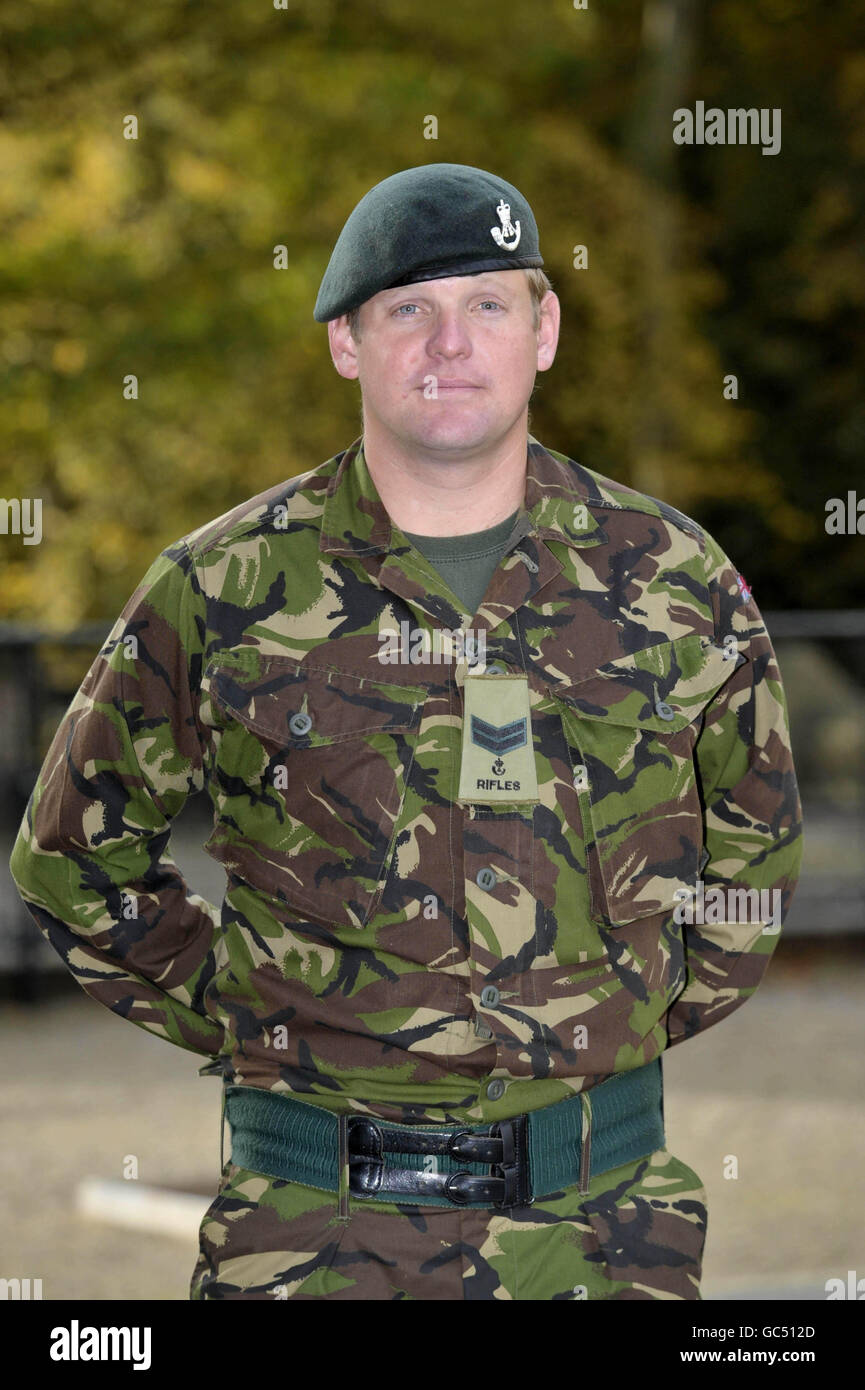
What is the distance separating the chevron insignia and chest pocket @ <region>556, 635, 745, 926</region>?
85 mm

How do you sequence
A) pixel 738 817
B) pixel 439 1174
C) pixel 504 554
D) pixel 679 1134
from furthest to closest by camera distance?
pixel 679 1134
pixel 738 817
pixel 504 554
pixel 439 1174

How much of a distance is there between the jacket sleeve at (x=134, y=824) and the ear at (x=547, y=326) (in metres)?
0.63

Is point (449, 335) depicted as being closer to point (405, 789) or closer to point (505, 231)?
point (505, 231)

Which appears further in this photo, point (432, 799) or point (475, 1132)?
point (432, 799)

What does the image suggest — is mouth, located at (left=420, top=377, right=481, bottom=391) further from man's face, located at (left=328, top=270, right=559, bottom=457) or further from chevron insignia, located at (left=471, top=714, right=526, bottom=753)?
chevron insignia, located at (left=471, top=714, right=526, bottom=753)

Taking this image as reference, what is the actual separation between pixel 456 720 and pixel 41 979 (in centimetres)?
775

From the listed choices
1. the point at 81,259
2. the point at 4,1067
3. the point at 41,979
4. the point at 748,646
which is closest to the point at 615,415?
the point at 81,259

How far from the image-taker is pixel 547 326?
2.85 metres

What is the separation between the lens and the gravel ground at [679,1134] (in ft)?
19.5

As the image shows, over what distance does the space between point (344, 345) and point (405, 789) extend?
704 mm

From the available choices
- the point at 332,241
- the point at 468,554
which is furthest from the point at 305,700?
the point at 332,241

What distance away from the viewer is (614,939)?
8.87 feet

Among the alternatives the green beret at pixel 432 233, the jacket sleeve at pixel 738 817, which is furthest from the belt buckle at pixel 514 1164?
the green beret at pixel 432 233

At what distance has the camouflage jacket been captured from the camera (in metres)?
2.62
